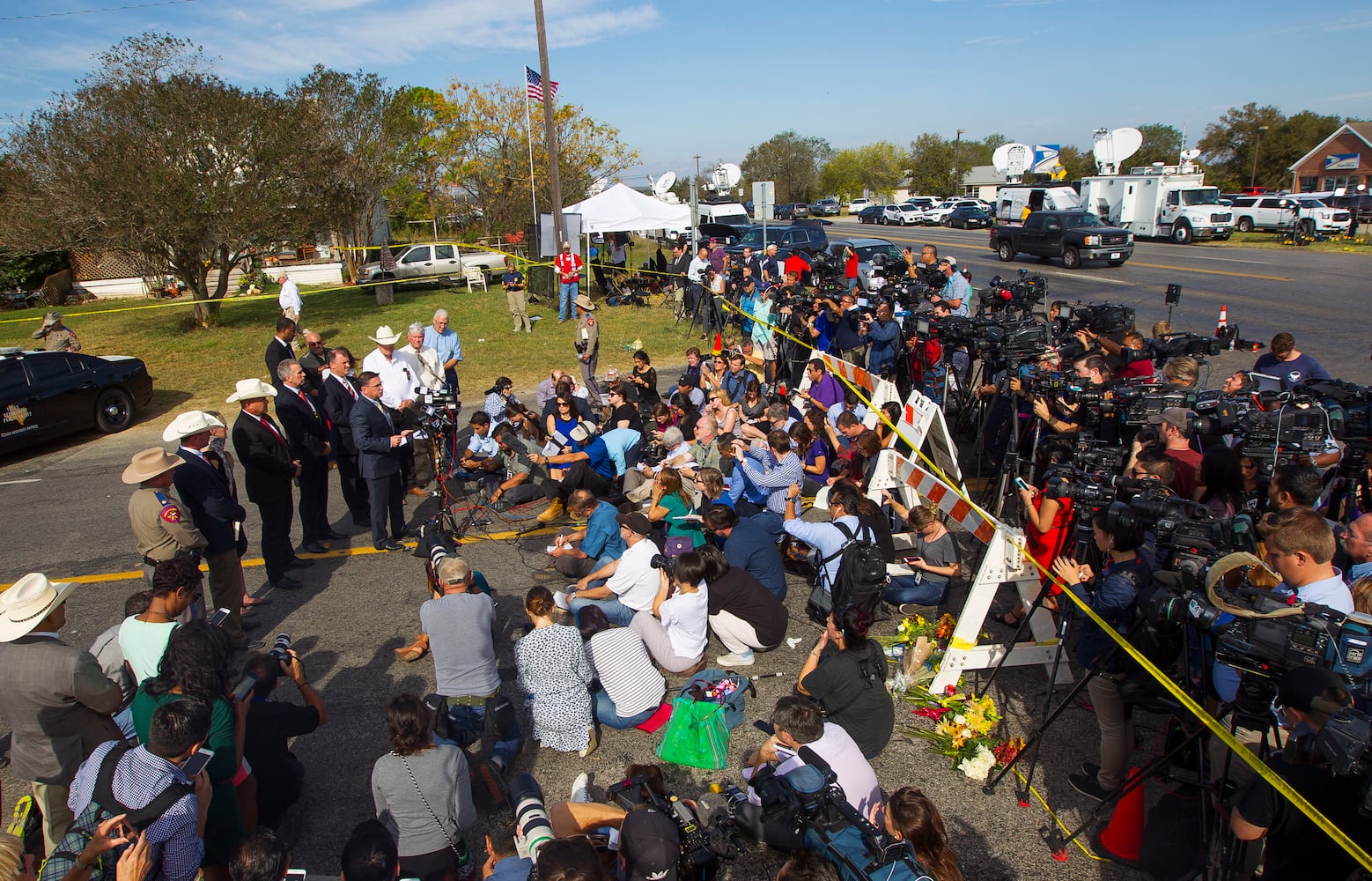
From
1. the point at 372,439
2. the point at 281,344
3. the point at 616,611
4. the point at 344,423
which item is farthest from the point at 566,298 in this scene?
the point at 616,611

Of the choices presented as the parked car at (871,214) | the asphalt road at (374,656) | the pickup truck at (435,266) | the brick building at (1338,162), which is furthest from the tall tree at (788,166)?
the asphalt road at (374,656)

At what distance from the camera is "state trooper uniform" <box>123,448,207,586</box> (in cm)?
521

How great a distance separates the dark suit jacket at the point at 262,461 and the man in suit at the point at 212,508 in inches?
10.4

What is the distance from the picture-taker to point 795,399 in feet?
29.7

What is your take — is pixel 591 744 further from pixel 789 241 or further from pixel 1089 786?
pixel 789 241

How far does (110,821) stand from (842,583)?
4.07 m

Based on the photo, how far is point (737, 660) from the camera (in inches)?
215

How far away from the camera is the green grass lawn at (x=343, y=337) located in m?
14.6

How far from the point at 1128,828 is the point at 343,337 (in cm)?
1773

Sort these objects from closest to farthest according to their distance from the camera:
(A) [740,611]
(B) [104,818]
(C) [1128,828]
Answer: (B) [104,818]
(C) [1128,828]
(A) [740,611]

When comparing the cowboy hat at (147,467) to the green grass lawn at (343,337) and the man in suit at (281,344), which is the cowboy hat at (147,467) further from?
the green grass lawn at (343,337)

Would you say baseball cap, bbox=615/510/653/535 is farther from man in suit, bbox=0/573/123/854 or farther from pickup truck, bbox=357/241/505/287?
pickup truck, bbox=357/241/505/287

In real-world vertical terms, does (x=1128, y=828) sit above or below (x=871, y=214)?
below

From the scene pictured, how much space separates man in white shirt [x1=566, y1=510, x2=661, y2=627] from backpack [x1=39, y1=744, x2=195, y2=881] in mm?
2822
